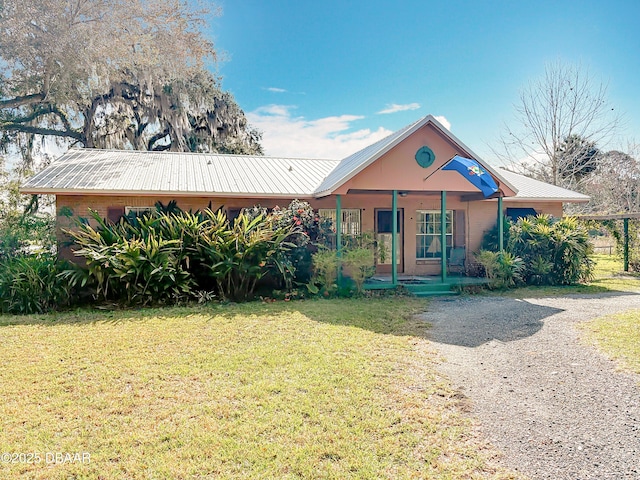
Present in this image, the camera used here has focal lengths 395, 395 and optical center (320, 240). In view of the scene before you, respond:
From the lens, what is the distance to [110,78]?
1622cm

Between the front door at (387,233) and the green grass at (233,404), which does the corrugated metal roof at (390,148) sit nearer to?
the front door at (387,233)

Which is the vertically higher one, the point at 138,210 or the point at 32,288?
the point at 138,210

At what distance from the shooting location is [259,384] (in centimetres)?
425

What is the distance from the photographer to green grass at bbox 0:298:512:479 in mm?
2904

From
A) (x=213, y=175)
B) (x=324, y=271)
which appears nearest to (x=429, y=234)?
(x=324, y=271)

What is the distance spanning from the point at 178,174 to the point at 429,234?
8079 mm

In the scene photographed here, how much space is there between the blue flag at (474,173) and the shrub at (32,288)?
30.7ft

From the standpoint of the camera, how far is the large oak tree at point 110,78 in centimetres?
1393

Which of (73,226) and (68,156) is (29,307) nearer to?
(73,226)

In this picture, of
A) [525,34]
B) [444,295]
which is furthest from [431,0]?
[444,295]

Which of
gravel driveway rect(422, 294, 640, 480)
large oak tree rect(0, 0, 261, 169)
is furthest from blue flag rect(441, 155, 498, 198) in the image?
large oak tree rect(0, 0, 261, 169)

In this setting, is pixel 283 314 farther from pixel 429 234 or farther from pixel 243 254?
pixel 429 234

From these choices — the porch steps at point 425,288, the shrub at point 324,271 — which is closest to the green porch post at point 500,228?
the porch steps at point 425,288

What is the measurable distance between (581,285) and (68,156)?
53.1 ft
